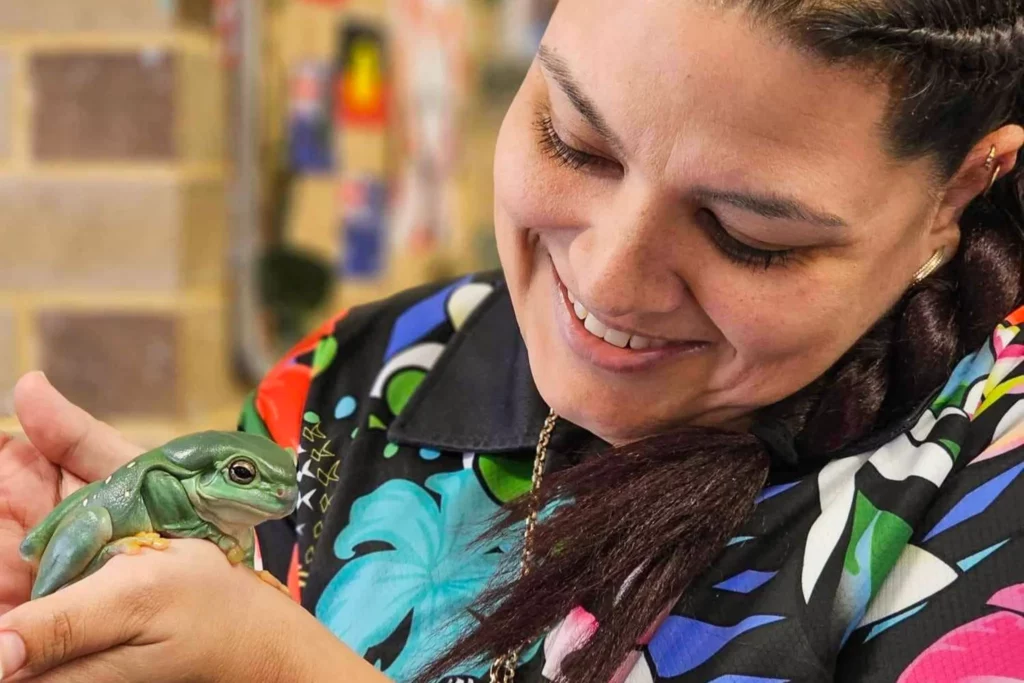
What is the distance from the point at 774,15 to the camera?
0.71 meters

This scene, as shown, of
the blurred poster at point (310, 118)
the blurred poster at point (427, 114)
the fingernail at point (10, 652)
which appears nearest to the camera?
the fingernail at point (10, 652)

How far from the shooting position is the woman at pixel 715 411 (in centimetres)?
72

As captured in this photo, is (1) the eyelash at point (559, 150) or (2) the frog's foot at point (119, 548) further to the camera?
(1) the eyelash at point (559, 150)

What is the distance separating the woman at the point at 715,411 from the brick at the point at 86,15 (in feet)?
3.28

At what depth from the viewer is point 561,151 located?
82 cm

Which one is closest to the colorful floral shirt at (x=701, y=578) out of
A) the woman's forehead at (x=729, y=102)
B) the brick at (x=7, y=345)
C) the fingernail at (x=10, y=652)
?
the woman's forehead at (x=729, y=102)

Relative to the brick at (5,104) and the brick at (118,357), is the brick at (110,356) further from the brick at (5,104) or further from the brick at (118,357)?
the brick at (5,104)

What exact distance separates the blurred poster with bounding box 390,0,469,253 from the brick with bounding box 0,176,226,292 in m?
0.85

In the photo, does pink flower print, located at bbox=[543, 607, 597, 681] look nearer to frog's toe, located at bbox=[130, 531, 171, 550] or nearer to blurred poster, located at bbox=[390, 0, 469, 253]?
frog's toe, located at bbox=[130, 531, 171, 550]

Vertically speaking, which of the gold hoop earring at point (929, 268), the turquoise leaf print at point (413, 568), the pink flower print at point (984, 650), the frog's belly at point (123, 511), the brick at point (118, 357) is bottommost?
the brick at point (118, 357)

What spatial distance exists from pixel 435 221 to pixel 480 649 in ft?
6.42

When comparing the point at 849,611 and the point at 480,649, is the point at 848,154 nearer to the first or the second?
the point at 849,611

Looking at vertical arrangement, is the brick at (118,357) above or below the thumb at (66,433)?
below

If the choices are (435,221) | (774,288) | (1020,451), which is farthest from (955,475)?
(435,221)
